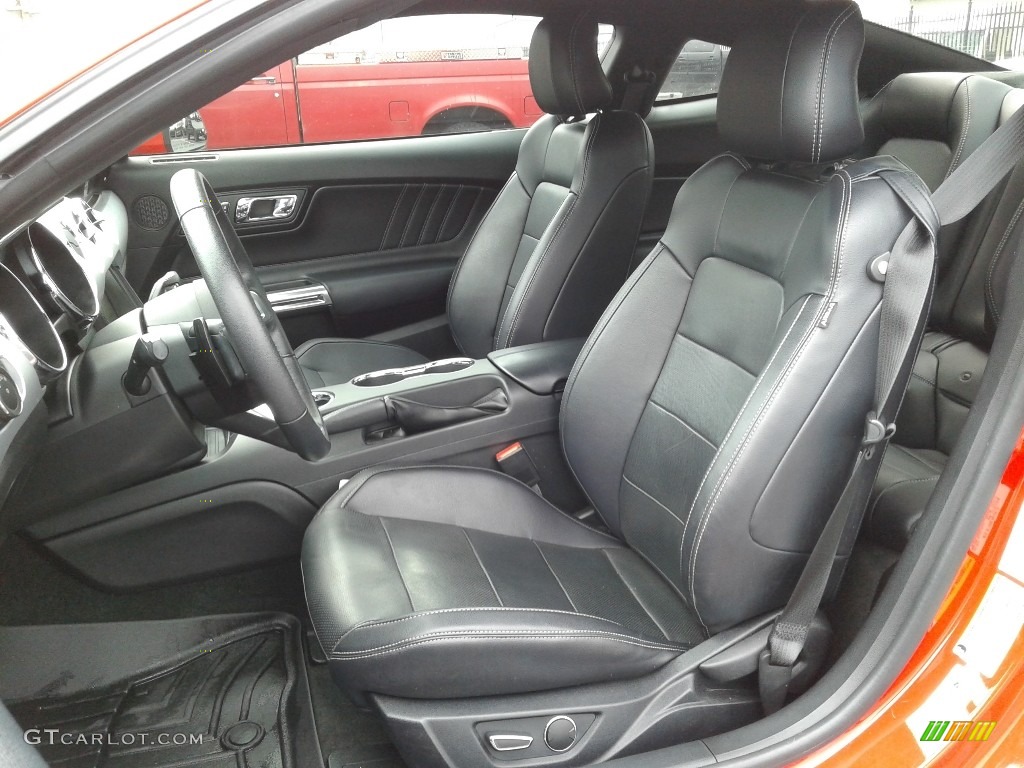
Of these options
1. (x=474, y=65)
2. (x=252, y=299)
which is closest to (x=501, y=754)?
(x=252, y=299)

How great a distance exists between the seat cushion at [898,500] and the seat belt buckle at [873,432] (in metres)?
0.23

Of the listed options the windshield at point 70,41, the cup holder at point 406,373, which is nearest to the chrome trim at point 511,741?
the cup holder at point 406,373

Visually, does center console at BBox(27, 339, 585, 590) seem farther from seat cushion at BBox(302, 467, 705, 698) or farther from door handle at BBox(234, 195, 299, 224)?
door handle at BBox(234, 195, 299, 224)

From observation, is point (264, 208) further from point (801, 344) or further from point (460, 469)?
point (801, 344)

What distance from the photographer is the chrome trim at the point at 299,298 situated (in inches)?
108

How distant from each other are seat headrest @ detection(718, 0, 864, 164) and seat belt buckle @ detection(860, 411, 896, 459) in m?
0.41

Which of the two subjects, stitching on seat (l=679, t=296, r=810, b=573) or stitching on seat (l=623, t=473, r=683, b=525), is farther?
stitching on seat (l=623, t=473, r=683, b=525)

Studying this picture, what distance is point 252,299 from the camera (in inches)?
52.1

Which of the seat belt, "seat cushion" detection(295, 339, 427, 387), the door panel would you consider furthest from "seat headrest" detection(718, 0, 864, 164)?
the door panel

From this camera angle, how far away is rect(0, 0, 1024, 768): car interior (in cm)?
124

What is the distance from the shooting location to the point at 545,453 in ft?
6.39

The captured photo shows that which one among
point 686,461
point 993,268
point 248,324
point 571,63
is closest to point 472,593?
point 686,461

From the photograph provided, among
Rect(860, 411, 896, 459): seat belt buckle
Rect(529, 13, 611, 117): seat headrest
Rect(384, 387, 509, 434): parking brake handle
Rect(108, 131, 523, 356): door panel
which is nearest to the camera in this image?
Rect(860, 411, 896, 459): seat belt buckle

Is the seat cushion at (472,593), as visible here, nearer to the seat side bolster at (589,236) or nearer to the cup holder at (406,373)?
the cup holder at (406,373)
